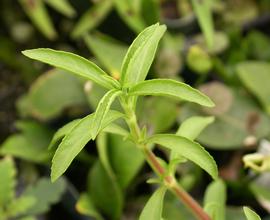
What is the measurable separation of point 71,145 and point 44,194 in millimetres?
384

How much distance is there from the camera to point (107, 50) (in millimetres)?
979

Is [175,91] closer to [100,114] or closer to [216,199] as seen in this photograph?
[100,114]

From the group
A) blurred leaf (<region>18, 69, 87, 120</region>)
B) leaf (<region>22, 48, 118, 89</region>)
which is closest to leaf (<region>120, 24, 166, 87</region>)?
leaf (<region>22, 48, 118, 89</region>)

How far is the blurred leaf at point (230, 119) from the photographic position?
3.00 ft

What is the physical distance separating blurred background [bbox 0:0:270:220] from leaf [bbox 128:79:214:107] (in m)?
0.28

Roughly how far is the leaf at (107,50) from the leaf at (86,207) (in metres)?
0.21

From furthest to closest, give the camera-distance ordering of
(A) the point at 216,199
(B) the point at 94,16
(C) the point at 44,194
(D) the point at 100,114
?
(B) the point at 94,16, (C) the point at 44,194, (A) the point at 216,199, (D) the point at 100,114

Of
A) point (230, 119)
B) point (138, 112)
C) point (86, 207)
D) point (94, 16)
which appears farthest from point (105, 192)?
point (94, 16)

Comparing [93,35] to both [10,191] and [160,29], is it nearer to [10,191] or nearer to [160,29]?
[10,191]

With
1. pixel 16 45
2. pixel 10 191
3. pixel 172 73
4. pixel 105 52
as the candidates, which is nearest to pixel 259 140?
pixel 172 73

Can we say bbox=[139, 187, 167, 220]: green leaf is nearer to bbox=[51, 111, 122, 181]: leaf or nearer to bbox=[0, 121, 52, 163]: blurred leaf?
bbox=[51, 111, 122, 181]: leaf

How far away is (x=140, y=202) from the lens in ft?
2.98

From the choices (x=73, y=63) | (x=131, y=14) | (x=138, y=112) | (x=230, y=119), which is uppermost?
(x=73, y=63)

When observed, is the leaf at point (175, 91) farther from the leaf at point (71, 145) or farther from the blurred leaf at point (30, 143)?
the blurred leaf at point (30, 143)
